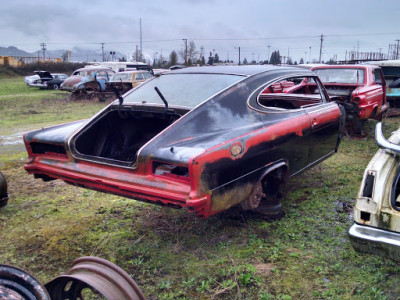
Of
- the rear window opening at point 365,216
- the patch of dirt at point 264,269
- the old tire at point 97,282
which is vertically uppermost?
the rear window opening at point 365,216

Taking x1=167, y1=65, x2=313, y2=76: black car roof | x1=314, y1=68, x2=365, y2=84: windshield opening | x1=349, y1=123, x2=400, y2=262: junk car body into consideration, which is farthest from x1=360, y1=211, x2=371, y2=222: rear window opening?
x1=314, y1=68, x2=365, y2=84: windshield opening

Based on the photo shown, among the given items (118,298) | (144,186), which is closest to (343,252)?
(144,186)

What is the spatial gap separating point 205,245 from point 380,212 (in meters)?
1.52

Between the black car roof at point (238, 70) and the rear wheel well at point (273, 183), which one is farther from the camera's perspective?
the black car roof at point (238, 70)

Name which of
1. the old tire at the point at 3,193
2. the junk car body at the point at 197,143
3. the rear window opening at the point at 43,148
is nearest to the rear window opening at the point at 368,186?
the junk car body at the point at 197,143

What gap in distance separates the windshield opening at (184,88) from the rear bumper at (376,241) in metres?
1.78

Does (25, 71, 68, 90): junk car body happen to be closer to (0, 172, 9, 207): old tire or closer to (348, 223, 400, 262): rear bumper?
(0, 172, 9, 207): old tire

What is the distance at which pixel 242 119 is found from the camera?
3266 millimetres

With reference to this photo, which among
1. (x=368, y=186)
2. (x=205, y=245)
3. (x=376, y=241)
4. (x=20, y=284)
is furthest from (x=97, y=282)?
(x=368, y=186)

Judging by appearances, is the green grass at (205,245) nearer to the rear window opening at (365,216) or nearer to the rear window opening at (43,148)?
the rear window opening at (365,216)

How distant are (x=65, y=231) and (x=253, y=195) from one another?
1872 mm

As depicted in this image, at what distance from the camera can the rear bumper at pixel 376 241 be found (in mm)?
2261

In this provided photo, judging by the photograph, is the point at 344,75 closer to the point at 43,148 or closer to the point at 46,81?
the point at 43,148

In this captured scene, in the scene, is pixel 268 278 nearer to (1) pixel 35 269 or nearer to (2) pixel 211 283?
(2) pixel 211 283
